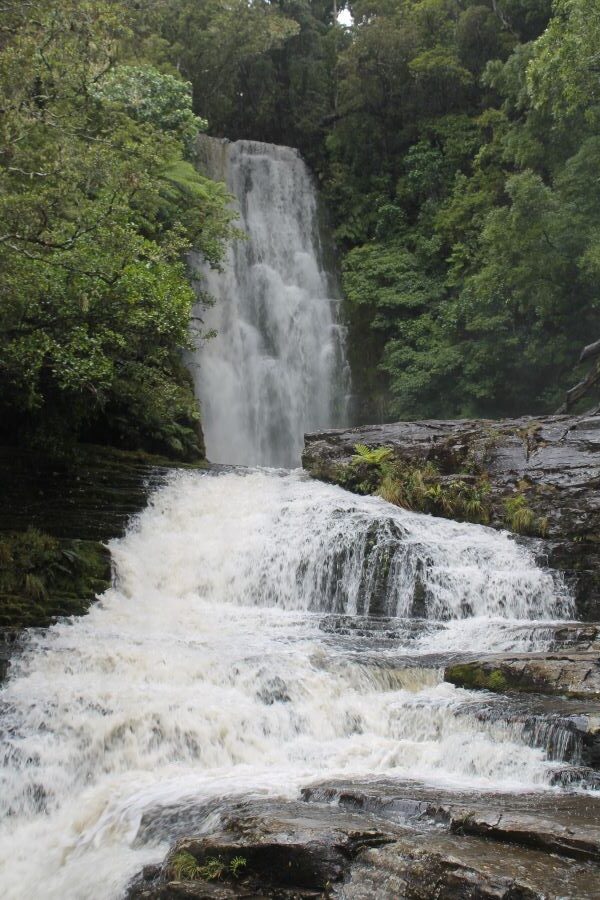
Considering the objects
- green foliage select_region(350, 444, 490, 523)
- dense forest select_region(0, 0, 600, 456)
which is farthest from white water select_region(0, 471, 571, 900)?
dense forest select_region(0, 0, 600, 456)

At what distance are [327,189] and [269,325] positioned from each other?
23.8 feet

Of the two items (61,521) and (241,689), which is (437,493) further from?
(241,689)

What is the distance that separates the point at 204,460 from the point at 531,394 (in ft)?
35.0

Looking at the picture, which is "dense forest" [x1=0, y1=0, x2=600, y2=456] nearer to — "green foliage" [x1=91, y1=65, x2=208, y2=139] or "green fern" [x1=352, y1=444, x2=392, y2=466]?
"green foliage" [x1=91, y1=65, x2=208, y2=139]

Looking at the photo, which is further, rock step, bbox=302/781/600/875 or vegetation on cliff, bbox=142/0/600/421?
vegetation on cliff, bbox=142/0/600/421

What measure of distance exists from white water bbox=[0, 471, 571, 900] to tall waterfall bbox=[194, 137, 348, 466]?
1009 cm

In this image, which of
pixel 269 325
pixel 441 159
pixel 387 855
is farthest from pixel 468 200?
pixel 387 855

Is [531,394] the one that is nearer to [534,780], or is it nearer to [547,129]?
[547,129]

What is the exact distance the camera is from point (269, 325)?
25.5 metres

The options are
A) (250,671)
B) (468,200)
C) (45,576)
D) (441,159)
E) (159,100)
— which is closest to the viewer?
(250,671)

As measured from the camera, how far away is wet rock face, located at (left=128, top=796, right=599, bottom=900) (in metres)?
4.63

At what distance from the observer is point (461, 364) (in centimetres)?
2416

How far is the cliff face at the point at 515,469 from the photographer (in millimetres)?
Result: 12641

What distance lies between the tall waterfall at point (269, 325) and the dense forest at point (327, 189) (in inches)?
49.6
